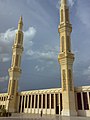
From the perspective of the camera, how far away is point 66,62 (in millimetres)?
34406

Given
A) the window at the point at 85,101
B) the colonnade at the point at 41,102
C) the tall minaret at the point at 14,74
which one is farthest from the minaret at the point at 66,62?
the tall minaret at the point at 14,74

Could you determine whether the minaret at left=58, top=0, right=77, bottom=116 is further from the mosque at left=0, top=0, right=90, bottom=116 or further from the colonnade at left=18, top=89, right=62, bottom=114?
the colonnade at left=18, top=89, right=62, bottom=114

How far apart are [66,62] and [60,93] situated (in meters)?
8.72

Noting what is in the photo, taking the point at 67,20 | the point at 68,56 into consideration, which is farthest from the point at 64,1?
the point at 68,56

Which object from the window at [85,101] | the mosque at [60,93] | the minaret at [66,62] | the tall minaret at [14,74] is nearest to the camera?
the minaret at [66,62]

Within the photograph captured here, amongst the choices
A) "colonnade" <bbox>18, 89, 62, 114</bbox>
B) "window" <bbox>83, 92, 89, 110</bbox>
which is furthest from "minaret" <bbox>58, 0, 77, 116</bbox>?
"colonnade" <bbox>18, 89, 62, 114</bbox>

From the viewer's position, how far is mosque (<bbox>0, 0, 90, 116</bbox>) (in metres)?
31.9

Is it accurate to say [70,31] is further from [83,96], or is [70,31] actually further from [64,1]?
[83,96]

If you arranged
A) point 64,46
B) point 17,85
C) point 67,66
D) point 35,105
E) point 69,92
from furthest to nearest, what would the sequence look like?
1. point 17,85
2. point 35,105
3. point 64,46
4. point 67,66
5. point 69,92

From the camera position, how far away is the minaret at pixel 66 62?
31219 mm

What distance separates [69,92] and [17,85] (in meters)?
21.4

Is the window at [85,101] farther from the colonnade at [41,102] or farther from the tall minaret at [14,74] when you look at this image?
the tall minaret at [14,74]

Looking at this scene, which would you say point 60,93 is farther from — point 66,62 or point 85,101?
point 66,62

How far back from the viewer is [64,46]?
3688 cm
